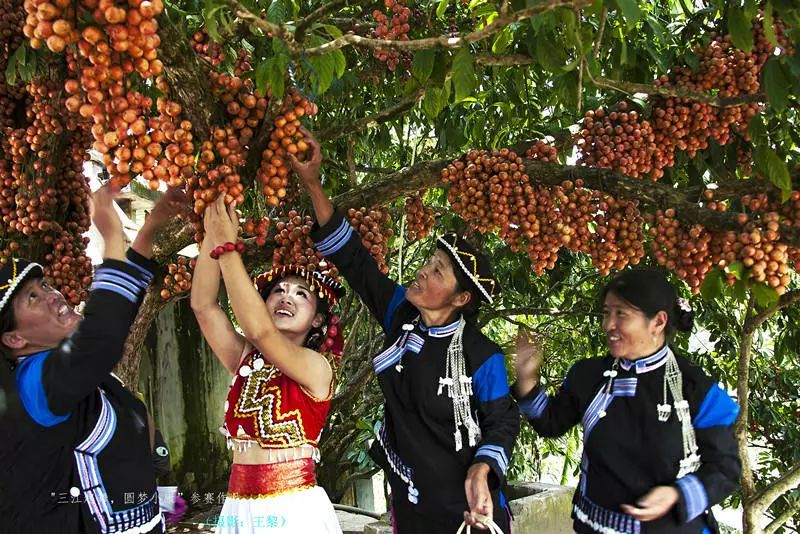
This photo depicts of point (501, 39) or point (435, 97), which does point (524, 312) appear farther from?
point (501, 39)

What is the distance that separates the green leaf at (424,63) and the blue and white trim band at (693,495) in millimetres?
1525

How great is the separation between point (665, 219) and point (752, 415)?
295cm

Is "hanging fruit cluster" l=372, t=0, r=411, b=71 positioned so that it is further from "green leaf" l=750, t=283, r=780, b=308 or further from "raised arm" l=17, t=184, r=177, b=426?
"green leaf" l=750, t=283, r=780, b=308

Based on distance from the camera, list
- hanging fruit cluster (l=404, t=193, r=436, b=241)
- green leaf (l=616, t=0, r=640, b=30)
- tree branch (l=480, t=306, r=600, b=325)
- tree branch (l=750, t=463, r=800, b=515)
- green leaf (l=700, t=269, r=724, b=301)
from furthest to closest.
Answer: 1. tree branch (l=480, t=306, r=600, b=325)
2. tree branch (l=750, t=463, r=800, b=515)
3. hanging fruit cluster (l=404, t=193, r=436, b=241)
4. green leaf (l=700, t=269, r=724, b=301)
5. green leaf (l=616, t=0, r=640, b=30)

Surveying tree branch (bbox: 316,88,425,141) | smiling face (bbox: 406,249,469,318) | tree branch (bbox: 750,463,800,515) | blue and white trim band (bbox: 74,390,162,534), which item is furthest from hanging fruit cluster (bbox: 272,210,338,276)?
tree branch (bbox: 750,463,800,515)

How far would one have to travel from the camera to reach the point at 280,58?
1926 millimetres

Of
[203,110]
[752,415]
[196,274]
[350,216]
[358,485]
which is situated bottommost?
[358,485]

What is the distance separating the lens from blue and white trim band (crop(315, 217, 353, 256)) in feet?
9.15

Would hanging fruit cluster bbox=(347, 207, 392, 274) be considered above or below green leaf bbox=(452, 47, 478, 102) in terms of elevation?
below

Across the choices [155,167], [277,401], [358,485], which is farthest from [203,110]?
[358,485]

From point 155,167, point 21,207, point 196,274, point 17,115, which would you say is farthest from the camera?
point 17,115

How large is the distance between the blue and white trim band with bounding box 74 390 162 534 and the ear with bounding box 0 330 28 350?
0.91ft

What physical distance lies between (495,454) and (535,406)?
37 cm

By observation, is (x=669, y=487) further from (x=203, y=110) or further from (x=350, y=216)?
(x=203, y=110)
